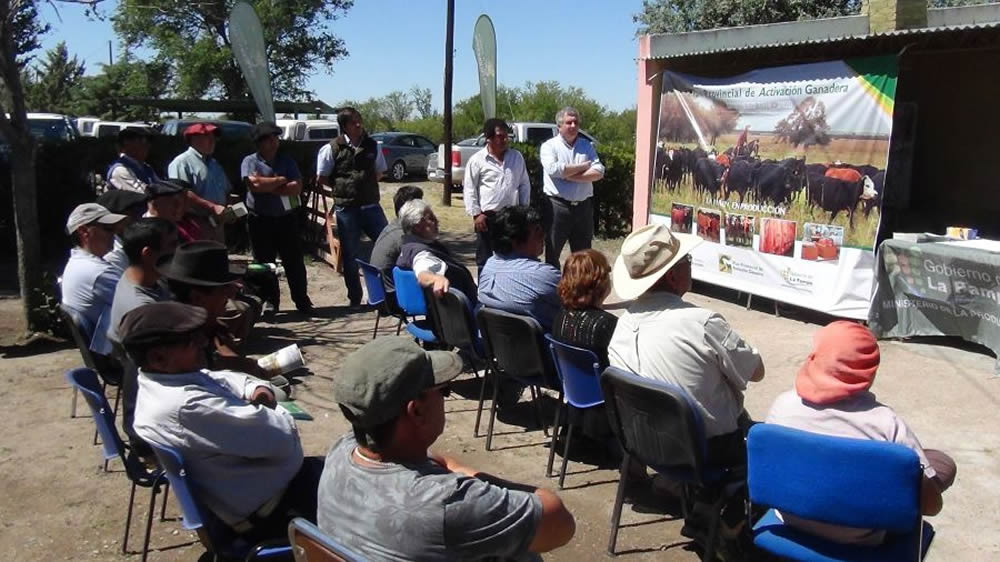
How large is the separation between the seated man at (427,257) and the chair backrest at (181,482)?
Answer: 2530 millimetres

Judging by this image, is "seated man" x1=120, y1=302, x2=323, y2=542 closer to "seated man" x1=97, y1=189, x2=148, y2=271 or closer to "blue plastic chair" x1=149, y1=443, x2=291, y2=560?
"blue plastic chair" x1=149, y1=443, x2=291, y2=560

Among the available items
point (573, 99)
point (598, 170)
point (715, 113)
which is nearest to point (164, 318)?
point (598, 170)

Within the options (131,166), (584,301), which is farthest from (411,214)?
(131,166)

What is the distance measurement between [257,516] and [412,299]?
2980mm

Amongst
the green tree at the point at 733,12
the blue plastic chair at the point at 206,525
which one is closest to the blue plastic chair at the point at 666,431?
the blue plastic chair at the point at 206,525

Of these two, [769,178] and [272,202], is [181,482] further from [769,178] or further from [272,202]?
[769,178]

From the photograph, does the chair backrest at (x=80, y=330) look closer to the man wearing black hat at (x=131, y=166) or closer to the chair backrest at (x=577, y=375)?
the chair backrest at (x=577, y=375)

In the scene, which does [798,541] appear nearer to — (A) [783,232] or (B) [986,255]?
(B) [986,255]

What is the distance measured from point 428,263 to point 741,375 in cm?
258

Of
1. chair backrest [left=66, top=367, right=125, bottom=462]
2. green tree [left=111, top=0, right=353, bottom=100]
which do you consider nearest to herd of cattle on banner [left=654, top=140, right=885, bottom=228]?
chair backrest [left=66, top=367, right=125, bottom=462]

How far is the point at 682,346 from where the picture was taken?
3.43 metres

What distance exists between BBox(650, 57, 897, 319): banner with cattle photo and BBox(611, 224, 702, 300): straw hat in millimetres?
4197

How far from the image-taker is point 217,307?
423 cm

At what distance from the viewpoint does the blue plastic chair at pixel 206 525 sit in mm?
2820
